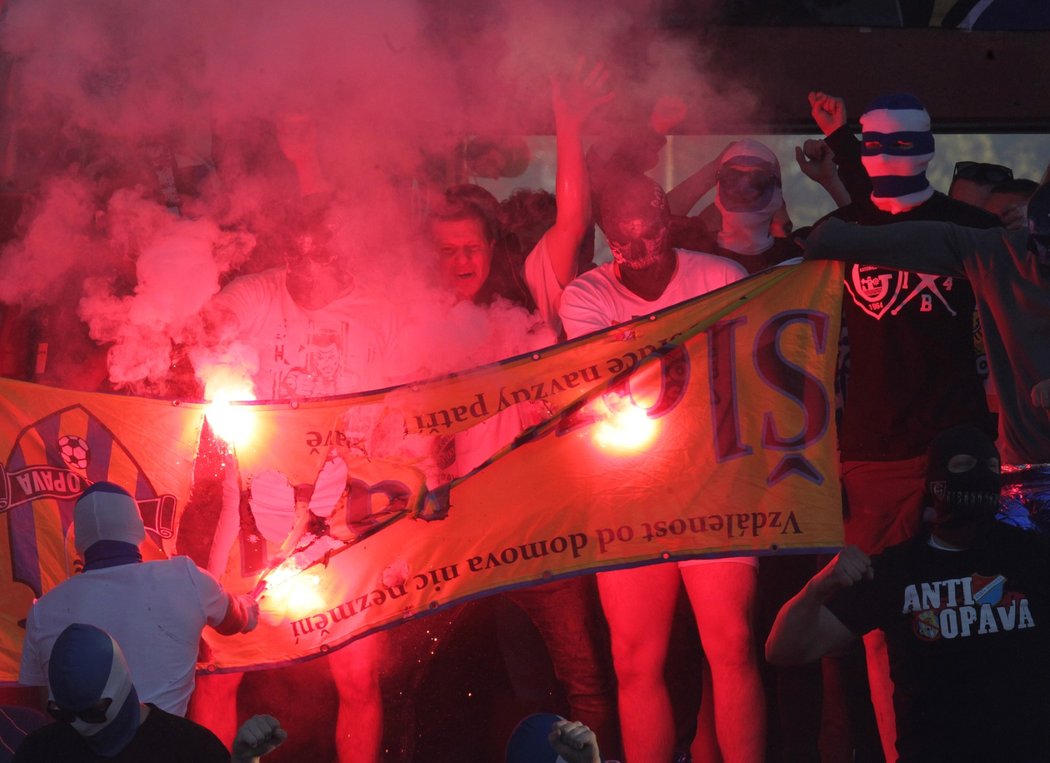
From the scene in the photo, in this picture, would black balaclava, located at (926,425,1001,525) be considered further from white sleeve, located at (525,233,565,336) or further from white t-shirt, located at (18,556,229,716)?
white t-shirt, located at (18,556,229,716)

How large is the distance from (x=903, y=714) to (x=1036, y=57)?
3.51 meters

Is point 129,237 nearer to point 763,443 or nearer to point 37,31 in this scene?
point 37,31

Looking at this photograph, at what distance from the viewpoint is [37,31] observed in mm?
5898

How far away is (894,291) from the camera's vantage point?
5.07m

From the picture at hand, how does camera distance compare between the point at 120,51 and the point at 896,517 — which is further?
the point at 120,51

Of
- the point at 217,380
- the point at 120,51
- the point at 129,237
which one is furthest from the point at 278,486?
the point at 120,51

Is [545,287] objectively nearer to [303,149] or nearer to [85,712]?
[303,149]

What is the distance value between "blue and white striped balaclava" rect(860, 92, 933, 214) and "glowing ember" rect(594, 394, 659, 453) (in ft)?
3.93

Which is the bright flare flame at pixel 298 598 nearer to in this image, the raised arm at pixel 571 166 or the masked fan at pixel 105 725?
the masked fan at pixel 105 725

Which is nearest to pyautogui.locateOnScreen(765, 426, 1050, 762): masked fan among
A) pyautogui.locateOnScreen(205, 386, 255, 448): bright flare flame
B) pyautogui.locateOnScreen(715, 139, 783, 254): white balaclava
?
→ pyautogui.locateOnScreen(715, 139, 783, 254): white balaclava

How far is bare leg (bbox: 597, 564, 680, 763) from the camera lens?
4836 millimetres

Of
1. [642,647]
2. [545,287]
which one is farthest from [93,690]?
[545,287]

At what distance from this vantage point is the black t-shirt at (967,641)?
12.8 feet

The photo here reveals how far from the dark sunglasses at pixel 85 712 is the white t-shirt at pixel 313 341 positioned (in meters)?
1.92
